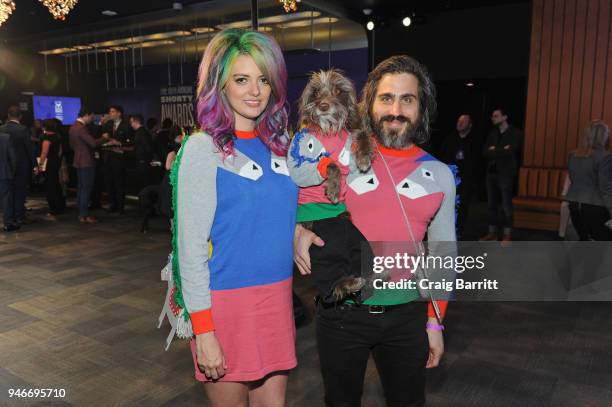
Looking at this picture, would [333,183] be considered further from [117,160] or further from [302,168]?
[117,160]

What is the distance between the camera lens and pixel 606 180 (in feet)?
12.4

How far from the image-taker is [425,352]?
4.70 feet

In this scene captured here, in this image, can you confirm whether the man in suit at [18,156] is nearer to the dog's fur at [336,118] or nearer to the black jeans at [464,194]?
the black jeans at [464,194]

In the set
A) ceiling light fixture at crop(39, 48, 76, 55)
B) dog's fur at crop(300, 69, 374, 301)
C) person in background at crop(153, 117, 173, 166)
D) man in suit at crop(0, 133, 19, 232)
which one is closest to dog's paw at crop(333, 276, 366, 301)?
dog's fur at crop(300, 69, 374, 301)

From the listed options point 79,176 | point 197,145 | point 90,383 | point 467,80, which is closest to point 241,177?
point 197,145

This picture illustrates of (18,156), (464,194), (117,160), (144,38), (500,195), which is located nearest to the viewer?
Answer: (500,195)

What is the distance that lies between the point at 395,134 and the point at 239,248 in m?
0.59

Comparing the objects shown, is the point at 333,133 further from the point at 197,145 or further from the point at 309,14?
the point at 309,14

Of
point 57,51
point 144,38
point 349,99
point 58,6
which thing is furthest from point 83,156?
point 57,51

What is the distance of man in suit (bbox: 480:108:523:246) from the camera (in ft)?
18.6

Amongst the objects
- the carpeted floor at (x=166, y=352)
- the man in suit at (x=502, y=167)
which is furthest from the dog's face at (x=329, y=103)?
the man in suit at (x=502, y=167)

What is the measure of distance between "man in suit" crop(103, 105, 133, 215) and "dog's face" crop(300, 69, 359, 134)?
686 cm

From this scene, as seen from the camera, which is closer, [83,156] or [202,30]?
[83,156]

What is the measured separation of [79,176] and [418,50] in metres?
6.69
